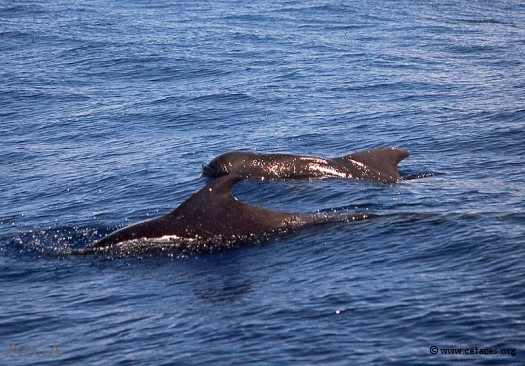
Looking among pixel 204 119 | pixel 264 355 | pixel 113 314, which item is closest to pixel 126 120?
pixel 204 119

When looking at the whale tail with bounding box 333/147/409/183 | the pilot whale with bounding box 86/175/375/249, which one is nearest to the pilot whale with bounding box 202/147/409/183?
the whale tail with bounding box 333/147/409/183

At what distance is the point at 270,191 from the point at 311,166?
94 cm

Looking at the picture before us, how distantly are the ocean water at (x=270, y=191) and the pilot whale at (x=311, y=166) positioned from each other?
0.37 metres

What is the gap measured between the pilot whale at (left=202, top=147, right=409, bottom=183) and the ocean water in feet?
1.20

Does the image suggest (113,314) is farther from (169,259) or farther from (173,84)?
(173,84)

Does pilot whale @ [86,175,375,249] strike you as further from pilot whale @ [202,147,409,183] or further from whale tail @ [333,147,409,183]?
whale tail @ [333,147,409,183]

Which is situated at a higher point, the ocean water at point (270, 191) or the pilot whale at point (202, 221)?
the pilot whale at point (202, 221)

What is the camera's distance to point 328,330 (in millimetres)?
9289

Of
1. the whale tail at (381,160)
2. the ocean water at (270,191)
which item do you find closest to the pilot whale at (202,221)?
the ocean water at (270,191)

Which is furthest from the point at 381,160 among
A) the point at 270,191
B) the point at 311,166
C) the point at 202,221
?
the point at 202,221

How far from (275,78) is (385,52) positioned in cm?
486

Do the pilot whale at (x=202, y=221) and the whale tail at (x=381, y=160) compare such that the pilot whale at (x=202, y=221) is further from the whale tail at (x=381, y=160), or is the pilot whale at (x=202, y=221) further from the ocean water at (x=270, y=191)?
the whale tail at (x=381, y=160)

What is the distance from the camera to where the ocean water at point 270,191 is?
30.7ft

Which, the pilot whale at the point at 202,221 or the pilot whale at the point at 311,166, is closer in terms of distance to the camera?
the pilot whale at the point at 202,221
